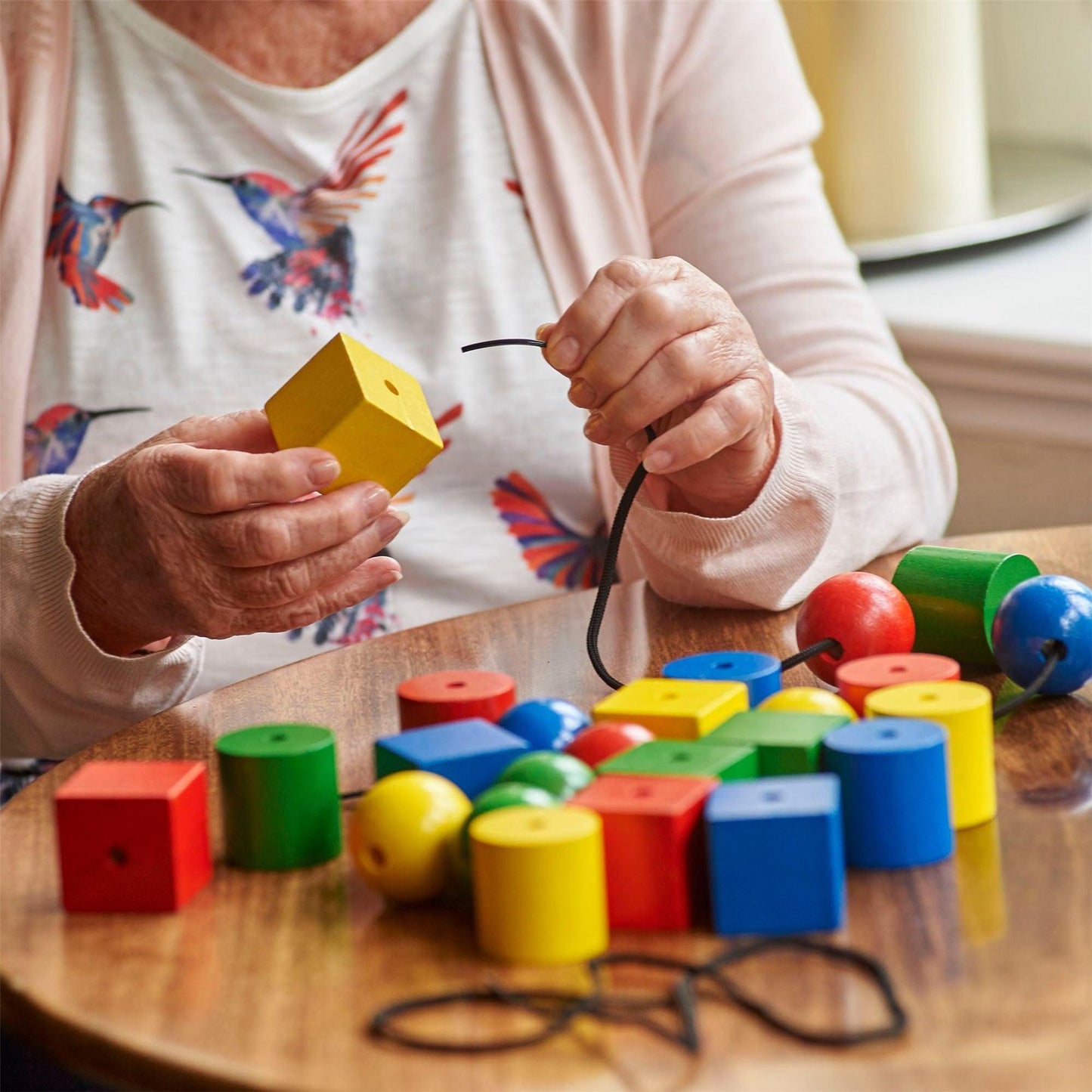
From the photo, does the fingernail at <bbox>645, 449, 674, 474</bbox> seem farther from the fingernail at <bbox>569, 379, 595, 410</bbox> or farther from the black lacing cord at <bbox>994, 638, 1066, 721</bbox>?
the black lacing cord at <bbox>994, 638, 1066, 721</bbox>

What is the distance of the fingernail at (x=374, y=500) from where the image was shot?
732 millimetres

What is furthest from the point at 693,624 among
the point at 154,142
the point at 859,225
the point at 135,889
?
the point at 859,225

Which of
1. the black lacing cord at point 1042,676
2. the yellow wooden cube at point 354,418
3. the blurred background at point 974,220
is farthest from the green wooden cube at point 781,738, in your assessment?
the blurred background at point 974,220

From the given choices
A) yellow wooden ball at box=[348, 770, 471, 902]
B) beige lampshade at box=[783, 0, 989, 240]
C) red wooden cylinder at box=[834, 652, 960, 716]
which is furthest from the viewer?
beige lampshade at box=[783, 0, 989, 240]

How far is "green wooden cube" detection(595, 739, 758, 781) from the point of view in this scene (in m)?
0.53

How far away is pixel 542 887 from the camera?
48cm

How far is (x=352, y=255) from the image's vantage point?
1.12m

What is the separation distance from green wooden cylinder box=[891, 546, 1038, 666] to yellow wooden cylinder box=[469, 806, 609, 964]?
32cm

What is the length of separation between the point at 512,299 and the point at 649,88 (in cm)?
19

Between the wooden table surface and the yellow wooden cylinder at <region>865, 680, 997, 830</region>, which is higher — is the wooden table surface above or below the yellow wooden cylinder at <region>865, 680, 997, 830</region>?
below

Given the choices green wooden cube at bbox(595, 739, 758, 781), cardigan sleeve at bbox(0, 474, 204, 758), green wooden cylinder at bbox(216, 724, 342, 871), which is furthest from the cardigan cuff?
green wooden cube at bbox(595, 739, 758, 781)

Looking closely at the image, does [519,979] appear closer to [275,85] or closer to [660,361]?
[660,361]

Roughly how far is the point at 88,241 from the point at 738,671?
2.17 ft

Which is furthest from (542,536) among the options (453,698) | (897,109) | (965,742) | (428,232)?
(897,109)
